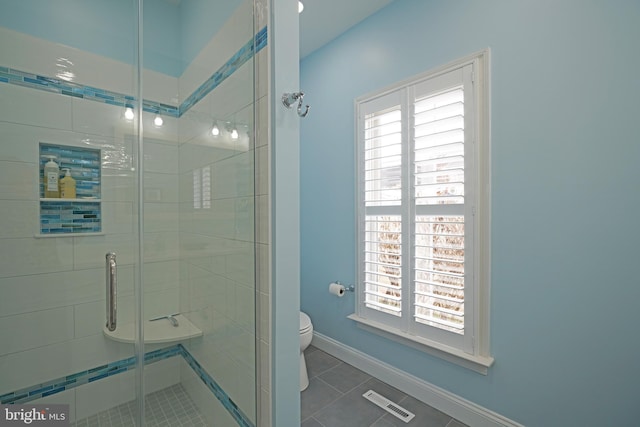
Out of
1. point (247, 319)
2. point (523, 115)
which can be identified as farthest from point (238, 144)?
point (523, 115)

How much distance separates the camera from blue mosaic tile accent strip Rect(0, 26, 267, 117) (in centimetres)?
108

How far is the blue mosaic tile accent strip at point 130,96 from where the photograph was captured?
3.55 feet

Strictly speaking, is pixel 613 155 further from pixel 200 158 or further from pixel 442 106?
pixel 200 158

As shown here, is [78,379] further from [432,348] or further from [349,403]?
[432,348]

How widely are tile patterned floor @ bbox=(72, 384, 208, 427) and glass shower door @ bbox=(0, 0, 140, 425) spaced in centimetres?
1

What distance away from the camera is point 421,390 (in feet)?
5.96

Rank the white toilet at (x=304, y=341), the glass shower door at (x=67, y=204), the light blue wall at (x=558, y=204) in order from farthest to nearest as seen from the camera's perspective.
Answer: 1. the white toilet at (x=304, y=341)
2. the light blue wall at (x=558, y=204)
3. the glass shower door at (x=67, y=204)

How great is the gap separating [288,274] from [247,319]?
291 mm

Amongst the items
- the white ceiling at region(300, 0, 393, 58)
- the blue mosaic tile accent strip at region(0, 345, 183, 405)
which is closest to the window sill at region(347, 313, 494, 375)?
the blue mosaic tile accent strip at region(0, 345, 183, 405)

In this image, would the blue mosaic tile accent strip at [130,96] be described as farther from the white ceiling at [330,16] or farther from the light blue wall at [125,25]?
the white ceiling at [330,16]

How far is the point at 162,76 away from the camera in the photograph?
1268 mm

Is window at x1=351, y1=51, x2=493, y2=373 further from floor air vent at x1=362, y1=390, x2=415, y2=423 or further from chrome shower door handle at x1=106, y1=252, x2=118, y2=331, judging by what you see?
chrome shower door handle at x1=106, y1=252, x2=118, y2=331

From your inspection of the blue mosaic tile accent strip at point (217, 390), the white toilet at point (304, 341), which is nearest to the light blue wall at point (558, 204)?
the white toilet at point (304, 341)

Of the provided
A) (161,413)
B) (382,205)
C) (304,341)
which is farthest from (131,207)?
(382,205)
